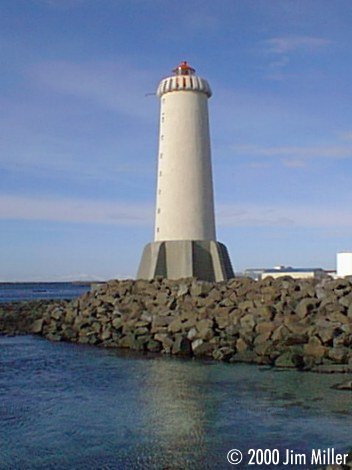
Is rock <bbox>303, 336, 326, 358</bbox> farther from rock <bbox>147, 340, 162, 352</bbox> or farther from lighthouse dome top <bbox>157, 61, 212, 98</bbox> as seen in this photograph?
lighthouse dome top <bbox>157, 61, 212, 98</bbox>

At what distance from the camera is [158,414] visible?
8992 millimetres

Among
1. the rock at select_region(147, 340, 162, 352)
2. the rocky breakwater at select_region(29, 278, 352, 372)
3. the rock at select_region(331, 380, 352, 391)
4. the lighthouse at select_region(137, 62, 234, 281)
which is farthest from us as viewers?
the lighthouse at select_region(137, 62, 234, 281)

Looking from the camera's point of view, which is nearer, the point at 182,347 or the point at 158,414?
the point at 158,414

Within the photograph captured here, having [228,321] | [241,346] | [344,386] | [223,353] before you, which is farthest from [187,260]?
[344,386]

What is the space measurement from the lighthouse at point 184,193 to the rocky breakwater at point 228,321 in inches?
47.5

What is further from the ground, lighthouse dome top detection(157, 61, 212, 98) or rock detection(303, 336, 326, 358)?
lighthouse dome top detection(157, 61, 212, 98)

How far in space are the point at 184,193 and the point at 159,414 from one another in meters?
11.3

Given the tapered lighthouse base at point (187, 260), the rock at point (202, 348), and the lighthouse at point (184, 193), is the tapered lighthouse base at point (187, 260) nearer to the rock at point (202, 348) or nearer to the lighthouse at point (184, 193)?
the lighthouse at point (184, 193)

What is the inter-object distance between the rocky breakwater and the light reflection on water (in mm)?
996

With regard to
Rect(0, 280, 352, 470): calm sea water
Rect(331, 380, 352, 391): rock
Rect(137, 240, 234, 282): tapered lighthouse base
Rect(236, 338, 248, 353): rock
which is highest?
Rect(137, 240, 234, 282): tapered lighthouse base

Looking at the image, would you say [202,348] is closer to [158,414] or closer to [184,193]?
[158,414]

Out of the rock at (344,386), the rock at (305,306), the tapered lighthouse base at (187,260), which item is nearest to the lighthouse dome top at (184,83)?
the tapered lighthouse base at (187,260)

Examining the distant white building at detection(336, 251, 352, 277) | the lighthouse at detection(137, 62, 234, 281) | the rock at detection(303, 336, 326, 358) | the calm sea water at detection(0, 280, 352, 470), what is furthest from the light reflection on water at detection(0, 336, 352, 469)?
the distant white building at detection(336, 251, 352, 277)

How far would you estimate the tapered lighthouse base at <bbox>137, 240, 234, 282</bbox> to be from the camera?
19438 millimetres
